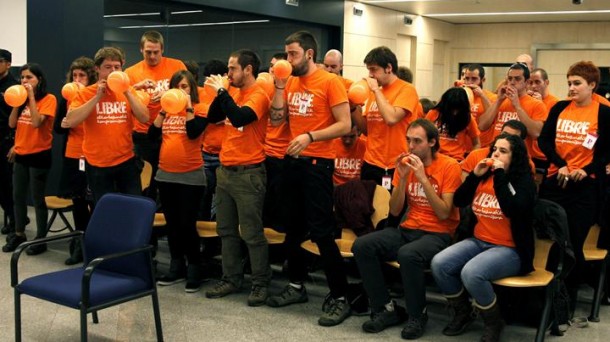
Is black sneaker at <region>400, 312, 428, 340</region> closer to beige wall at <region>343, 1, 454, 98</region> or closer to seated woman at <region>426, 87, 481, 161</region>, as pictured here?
seated woman at <region>426, 87, 481, 161</region>

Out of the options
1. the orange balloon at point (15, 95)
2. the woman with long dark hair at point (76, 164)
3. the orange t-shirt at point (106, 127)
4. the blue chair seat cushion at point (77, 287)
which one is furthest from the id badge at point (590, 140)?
the orange balloon at point (15, 95)

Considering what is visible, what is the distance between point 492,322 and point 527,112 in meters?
1.82

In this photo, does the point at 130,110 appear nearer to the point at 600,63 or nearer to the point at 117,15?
the point at 117,15

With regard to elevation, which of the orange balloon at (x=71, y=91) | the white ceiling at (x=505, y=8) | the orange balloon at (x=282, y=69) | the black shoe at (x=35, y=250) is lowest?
the black shoe at (x=35, y=250)

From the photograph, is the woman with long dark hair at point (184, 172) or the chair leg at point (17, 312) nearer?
the chair leg at point (17, 312)

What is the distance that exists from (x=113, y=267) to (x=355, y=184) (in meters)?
1.54

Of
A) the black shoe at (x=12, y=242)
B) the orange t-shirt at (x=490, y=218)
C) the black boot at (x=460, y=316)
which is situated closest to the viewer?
the orange t-shirt at (x=490, y=218)

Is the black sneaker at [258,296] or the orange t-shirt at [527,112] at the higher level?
the orange t-shirt at [527,112]

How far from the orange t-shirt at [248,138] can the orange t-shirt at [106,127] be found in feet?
2.70

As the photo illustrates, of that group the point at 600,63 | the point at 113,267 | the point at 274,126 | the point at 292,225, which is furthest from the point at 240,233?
the point at 600,63

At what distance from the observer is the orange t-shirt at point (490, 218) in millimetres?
3645

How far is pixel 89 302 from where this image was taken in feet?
10.0

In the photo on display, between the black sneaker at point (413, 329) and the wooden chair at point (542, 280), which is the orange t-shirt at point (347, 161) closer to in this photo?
the black sneaker at point (413, 329)

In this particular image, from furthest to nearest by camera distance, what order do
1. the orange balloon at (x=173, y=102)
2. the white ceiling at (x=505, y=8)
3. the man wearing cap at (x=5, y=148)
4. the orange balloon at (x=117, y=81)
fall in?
the white ceiling at (x=505, y=8) → the man wearing cap at (x=5, y=148) → the orange balloon at (x=117, y=81) → the orange balloon at (x=173, y=102)
